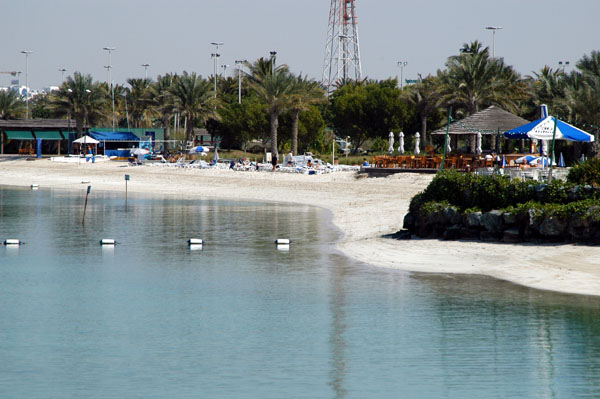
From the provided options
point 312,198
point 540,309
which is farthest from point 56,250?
point 312,198

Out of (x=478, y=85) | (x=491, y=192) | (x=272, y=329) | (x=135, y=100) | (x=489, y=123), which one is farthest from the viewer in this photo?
(x=135, y=100)

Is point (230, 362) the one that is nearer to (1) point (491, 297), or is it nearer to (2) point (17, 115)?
(1) point (491, 297)

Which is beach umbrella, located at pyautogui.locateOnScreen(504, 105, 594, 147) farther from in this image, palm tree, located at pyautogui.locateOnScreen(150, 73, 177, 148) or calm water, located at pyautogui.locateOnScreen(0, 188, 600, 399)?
palm tree, located at pyautogui.locateOnScreen(150, 73, 177, 148)

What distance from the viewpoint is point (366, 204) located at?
3719 cm

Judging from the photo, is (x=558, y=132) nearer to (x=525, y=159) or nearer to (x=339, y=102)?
(x=525, y=159)

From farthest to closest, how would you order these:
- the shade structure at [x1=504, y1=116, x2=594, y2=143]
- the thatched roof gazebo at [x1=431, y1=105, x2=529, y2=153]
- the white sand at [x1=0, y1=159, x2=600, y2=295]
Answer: the thatched roof gazebo at [x1=431, y1=105, x2=529, y2=153]
the shade structure at [x1=504, y1=116, x2=594, y2=143]
the white sand at [x1=0, y1=159, x2=600, y2=295]

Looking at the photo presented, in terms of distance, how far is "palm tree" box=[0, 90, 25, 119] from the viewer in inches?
3728

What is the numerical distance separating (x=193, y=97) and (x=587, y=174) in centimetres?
5554

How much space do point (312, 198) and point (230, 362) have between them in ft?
99.0

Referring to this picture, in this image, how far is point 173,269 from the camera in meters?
22.5

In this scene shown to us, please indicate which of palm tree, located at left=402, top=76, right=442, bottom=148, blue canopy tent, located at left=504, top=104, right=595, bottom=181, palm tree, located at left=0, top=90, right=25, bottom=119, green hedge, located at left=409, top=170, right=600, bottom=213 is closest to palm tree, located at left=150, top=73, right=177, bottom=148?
palm tree, located at left=0, top=90, right=25, bottom=119

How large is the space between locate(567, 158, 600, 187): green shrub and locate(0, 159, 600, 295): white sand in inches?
94.3

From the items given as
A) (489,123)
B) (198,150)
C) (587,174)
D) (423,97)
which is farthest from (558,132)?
(198,150)

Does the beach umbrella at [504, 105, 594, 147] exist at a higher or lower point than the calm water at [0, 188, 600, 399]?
higher
